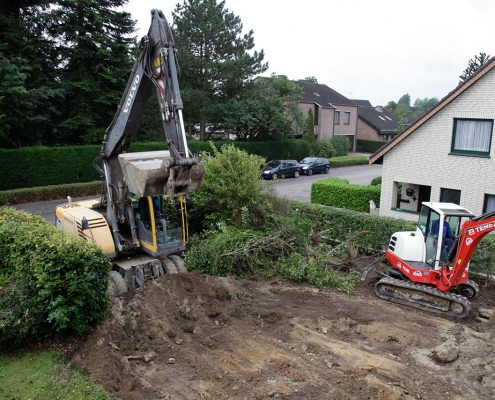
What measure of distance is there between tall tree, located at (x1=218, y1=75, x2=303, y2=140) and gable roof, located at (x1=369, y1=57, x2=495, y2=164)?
1742 centimetres

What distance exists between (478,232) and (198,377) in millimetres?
6785

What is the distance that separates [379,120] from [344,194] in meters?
42.8

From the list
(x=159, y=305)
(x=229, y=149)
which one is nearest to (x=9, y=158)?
(x=229, y=149)

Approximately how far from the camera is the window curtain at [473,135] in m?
16.3

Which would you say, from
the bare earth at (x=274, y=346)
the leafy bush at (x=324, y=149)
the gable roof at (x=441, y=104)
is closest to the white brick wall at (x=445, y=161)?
the gable roof at (x=441, y=104)

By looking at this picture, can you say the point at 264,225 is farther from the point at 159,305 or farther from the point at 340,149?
the point at 340,149

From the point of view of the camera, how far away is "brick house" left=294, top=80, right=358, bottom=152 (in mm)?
50844

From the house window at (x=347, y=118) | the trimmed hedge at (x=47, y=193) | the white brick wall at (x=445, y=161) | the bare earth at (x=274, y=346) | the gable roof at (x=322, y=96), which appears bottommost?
the bare earth at (x=274, y=346)

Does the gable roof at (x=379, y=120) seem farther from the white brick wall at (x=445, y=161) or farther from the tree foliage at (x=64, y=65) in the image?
the white brick wall at (x=445, y=161)

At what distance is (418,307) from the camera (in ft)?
34.4

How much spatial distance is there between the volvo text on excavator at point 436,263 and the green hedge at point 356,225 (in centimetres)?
238

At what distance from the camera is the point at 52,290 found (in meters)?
8.11

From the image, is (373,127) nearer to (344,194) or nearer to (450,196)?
(344,194)

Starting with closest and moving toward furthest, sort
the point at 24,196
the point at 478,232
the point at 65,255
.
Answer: the point at 65,255 → the point at 478,232 → the point at 24,196
